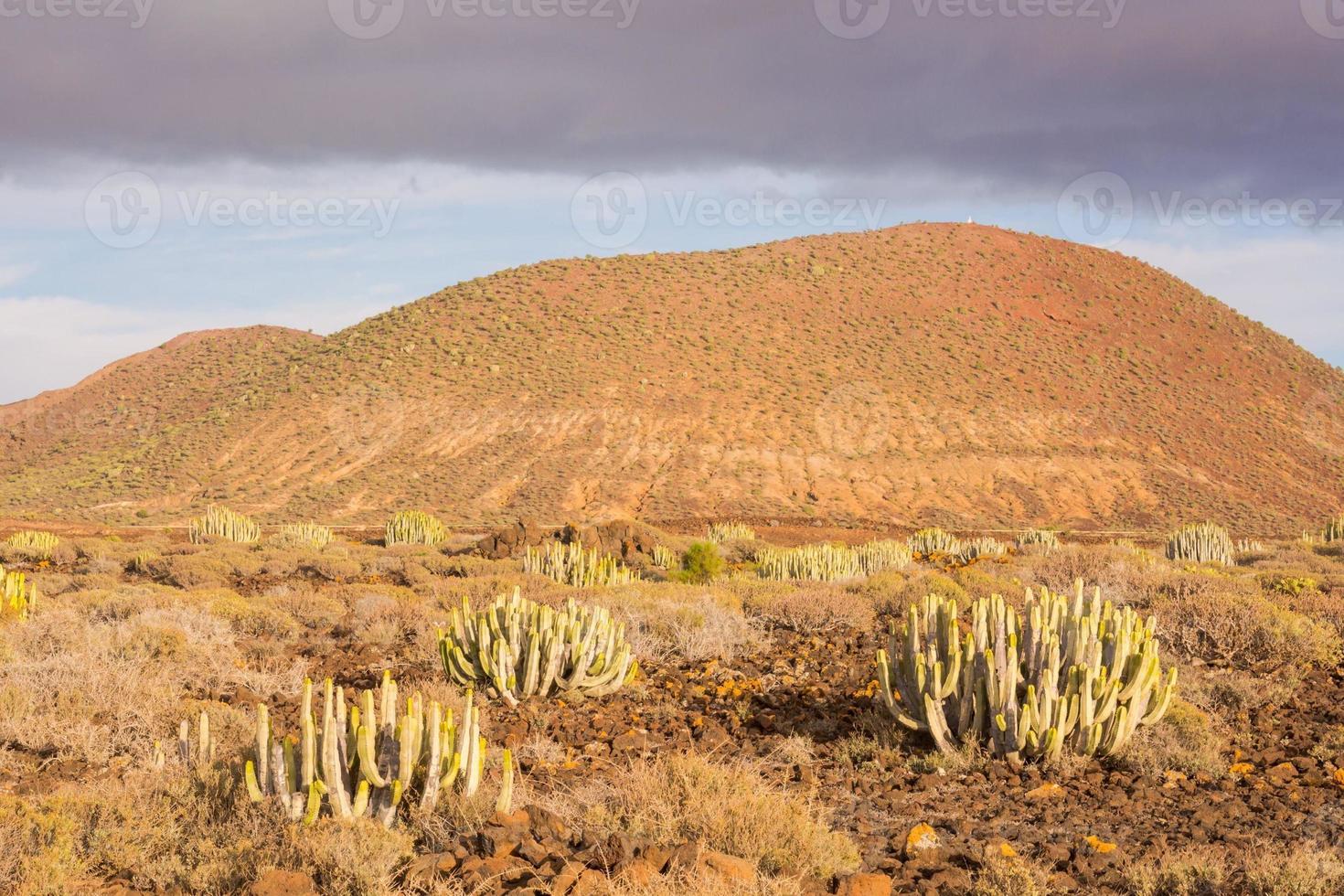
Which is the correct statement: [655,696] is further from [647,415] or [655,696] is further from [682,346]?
[682,346]

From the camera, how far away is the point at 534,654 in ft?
25.7

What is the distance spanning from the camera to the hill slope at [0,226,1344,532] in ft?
137

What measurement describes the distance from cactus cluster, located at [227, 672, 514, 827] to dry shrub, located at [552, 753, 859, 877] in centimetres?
54

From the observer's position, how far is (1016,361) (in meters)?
54.4

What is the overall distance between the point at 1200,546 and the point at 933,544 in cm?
500

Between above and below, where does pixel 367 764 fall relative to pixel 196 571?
below

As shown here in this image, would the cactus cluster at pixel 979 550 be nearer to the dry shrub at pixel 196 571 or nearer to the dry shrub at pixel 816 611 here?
the dry shrub at pixel 816 611

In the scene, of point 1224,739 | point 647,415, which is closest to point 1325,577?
point 1224,739

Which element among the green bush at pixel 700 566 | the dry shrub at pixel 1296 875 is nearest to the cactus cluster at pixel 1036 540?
the green bush at pixel 700 566

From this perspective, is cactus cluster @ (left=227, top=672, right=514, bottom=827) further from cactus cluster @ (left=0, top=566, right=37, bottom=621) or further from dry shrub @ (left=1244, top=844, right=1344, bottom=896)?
cactus cluster @ (left=0, top=566, right=37, bottom=621)

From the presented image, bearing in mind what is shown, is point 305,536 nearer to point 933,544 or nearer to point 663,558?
point 663,558

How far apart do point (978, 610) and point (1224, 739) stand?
183 cm

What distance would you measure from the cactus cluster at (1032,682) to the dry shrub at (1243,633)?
9.18 feet

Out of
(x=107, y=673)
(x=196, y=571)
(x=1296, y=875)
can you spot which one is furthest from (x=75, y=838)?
(x=196, y=571)
